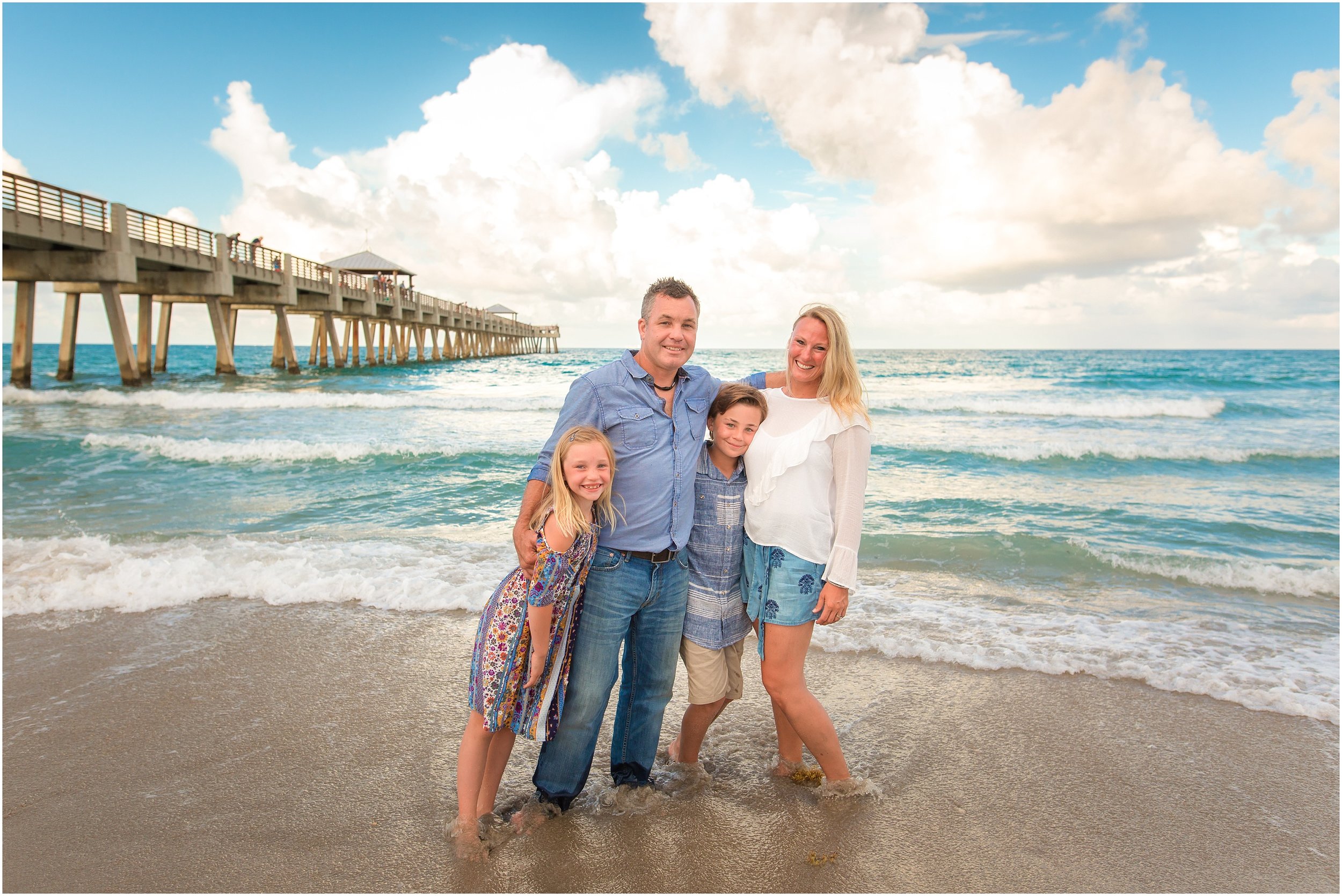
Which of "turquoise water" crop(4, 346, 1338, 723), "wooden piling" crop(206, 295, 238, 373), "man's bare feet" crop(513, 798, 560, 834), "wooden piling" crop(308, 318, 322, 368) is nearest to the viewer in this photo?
"man's bare feet" crop(513, 798, 560, 834)

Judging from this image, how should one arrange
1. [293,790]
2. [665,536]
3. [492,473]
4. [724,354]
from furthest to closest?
1. [724,354]
2. [492,473]
3. [293,790]
4. [665,536]

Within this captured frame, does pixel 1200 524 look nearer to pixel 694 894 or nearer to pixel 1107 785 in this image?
pixel 1107 785

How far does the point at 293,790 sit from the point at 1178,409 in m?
26.0

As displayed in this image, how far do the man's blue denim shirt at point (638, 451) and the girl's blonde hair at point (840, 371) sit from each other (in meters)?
0.44

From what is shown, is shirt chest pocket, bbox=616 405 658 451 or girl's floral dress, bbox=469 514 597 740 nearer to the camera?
girl's floral dress, bbox=469 514 597 740

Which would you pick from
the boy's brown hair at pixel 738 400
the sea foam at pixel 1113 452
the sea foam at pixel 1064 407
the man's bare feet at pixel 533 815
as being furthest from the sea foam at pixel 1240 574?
the sea foam at pixel 1064 407

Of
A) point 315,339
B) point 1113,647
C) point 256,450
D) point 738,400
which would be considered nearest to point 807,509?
point 738,400

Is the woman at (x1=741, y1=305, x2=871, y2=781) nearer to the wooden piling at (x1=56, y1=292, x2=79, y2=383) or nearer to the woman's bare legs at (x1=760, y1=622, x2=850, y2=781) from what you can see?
the woman's bare legs at (x1=760, y1=622, x2=850, y2=781)

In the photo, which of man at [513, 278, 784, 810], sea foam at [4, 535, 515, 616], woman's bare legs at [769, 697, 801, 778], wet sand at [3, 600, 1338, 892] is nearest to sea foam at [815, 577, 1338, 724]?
wet sand at [3, 600, 1338, 892]

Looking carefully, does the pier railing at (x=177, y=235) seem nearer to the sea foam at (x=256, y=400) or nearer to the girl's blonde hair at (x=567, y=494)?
the sea foam at (x=256, y=400)

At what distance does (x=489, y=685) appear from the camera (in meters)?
2.41

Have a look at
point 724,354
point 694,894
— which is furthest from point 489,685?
point 724,354

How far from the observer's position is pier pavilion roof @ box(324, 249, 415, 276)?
4512 cm

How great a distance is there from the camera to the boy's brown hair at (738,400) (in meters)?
2.68
